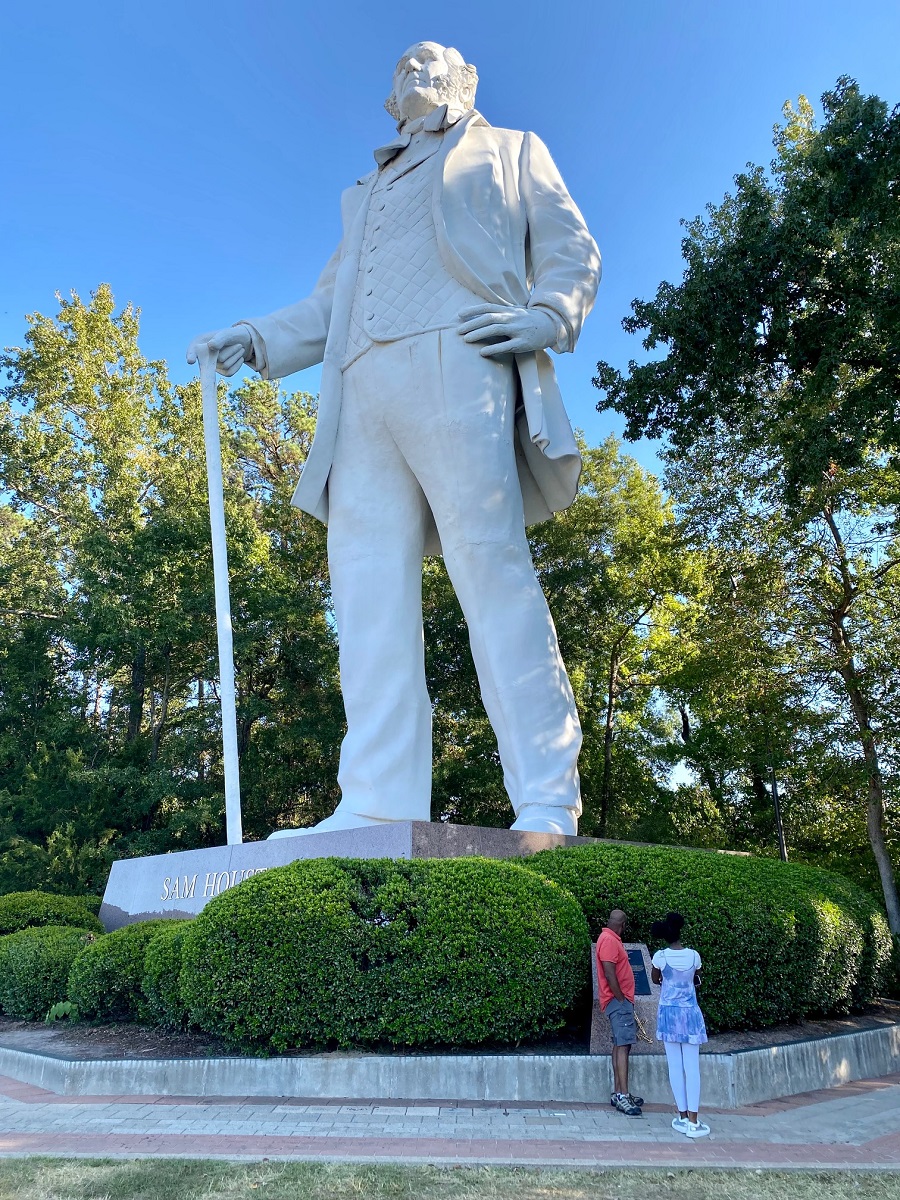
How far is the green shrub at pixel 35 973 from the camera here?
780cm

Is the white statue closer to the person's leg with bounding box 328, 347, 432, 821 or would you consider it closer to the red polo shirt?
the person's leg with bounding box 328, 347, 432, 821

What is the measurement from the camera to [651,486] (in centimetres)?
2438

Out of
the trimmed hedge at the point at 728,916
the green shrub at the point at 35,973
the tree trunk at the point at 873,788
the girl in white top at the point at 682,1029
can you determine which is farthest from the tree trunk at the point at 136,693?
the girl in white top at the point at 682,1029

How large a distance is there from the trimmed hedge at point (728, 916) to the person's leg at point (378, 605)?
1306 mm

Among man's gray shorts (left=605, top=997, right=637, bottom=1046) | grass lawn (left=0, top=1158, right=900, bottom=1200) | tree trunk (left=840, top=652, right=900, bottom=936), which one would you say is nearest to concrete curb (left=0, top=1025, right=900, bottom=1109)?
man's gray shorts (left=605, top=997, right=637, bottom=1046)

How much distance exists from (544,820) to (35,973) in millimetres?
4202

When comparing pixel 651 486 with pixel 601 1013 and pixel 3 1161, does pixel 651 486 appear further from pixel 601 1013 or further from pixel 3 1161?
pixel 3 1161

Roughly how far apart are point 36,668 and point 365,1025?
18197mm

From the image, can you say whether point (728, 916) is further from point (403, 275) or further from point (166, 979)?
point (403, 275)

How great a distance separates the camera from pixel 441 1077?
16.2 ft

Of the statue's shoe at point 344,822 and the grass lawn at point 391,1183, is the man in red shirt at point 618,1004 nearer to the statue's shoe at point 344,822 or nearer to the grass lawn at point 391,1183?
the grass lawn at point 391,1183

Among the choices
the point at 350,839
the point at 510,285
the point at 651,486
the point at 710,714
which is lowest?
the point at 350,839

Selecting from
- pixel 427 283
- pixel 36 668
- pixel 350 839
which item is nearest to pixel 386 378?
pixel 427 283

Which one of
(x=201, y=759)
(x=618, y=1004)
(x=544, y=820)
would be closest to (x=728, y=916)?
(x=618, y=1004)
